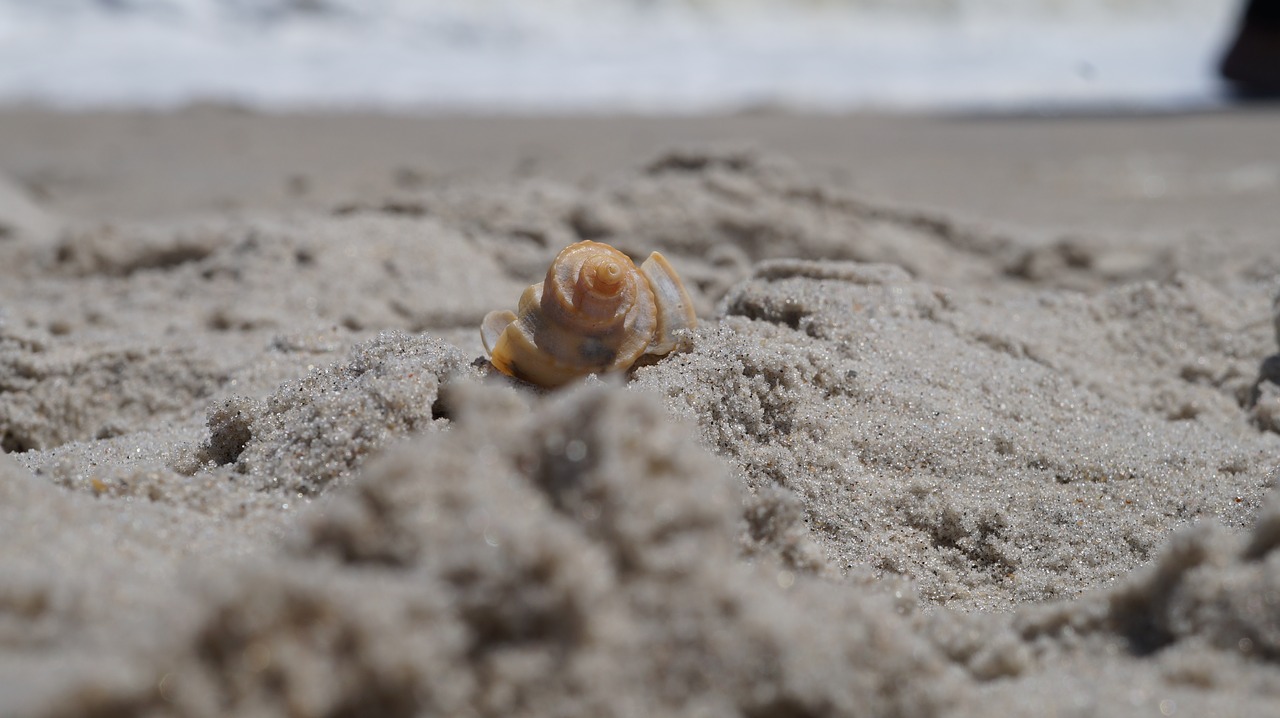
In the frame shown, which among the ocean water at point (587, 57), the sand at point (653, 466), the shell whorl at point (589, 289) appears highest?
the ocean water at point (587, 57)

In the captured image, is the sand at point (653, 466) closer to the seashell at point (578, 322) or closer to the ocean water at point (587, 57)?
the seashell at point (578, 322)

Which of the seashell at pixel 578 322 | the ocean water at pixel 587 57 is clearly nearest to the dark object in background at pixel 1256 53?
the ocean water at pixel 587 57

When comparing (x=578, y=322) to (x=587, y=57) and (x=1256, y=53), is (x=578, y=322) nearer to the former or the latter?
(x=587, y=57)

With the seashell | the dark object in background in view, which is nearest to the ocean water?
the dark object in background

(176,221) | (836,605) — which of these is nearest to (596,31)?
(176,221)

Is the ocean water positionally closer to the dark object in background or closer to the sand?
the dark object in background

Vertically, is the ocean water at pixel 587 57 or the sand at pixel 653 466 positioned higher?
the ocean water at pixel 587 57

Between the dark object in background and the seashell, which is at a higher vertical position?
the dark object in background
